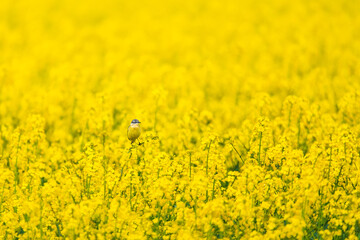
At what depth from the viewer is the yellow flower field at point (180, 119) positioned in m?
4.31

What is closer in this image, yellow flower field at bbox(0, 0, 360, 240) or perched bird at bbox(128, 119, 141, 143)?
yellow flower field at bbox(0, 0, 360, 240)

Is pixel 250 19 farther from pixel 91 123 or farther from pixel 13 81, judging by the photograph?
pixel 91 123

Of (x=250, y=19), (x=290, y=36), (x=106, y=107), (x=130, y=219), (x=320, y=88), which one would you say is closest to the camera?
(x=130, y=219)

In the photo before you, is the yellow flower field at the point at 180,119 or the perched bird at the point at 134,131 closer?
the yellow flower field at the point at 180,119

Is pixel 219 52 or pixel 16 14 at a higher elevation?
pixel 16 14

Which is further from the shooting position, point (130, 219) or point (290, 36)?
point (290, 36)

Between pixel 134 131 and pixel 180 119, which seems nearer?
pixel 134 131

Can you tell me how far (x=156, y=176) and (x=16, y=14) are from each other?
1108 cm

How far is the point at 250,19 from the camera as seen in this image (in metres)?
13.2

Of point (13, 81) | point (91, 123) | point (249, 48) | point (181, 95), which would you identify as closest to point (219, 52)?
point (249, 48)

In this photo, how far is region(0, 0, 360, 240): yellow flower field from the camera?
170 inches

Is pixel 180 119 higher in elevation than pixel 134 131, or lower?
higher

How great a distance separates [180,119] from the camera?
701cm

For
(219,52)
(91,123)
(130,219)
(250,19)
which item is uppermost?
(250,19)
